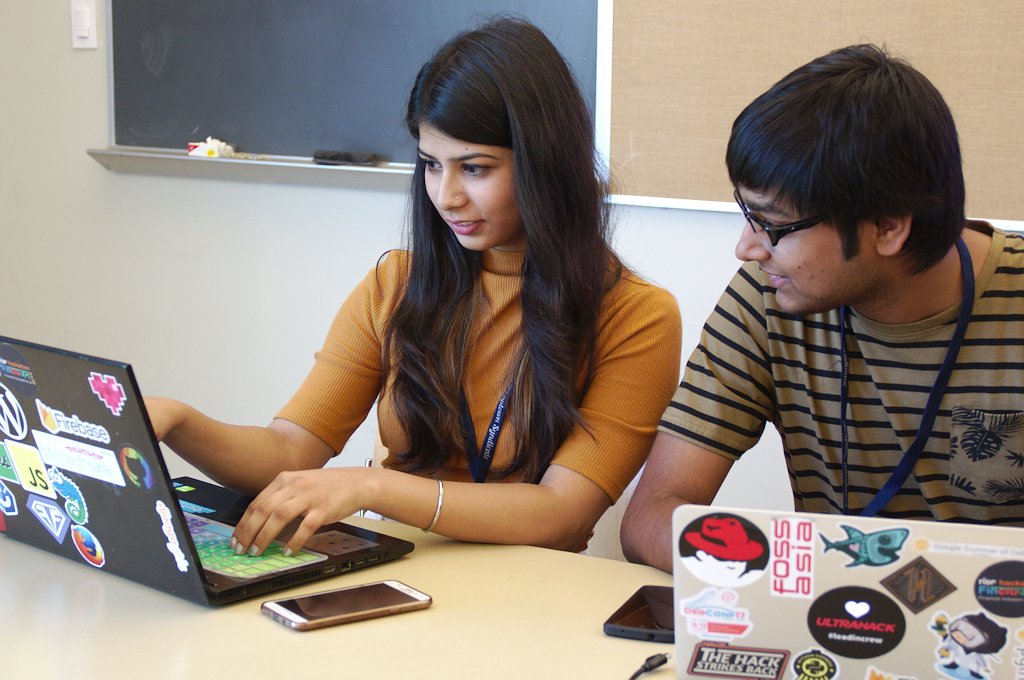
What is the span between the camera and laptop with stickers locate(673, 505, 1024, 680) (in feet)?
3.03

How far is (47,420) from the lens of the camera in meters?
1.20

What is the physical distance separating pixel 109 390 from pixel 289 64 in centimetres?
206

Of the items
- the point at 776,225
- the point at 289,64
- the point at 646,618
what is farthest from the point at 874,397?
the point at 289,64

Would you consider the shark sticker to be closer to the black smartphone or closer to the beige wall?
the black smartphone

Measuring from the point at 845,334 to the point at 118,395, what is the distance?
3.03ft

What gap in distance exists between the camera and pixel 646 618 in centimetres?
119

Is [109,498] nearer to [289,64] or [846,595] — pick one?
[846,595]

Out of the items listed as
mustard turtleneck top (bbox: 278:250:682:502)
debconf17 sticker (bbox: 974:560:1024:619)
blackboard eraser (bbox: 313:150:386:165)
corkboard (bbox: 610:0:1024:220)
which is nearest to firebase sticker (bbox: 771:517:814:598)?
debconf17 sticker (bbox: 974:560:1024:619)

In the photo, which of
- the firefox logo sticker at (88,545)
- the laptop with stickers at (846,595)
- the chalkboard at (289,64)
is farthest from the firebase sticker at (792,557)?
the chalkboard at (289,64)

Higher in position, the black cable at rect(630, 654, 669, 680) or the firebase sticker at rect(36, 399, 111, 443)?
the firebase sticker at rect(36, 399, 111, 443)

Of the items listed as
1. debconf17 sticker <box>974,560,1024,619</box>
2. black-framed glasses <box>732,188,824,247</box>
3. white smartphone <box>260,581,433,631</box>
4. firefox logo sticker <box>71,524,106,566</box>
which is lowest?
white smartphone <box>260,581,433,631</box>

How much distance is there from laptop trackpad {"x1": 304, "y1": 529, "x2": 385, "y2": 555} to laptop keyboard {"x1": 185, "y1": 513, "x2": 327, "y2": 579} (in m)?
0.02

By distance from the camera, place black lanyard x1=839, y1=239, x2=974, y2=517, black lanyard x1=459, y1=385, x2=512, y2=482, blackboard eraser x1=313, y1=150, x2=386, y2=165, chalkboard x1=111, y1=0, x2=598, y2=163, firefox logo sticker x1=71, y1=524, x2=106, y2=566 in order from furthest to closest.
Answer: blackboard eraser x1=313, y1=150, x2=386, y2=165, chalkboard x1=111, y1=0, x2=598, y2=163, black lanyard x1=459, y1=385, x2=512, y2=482, black lanyard x1=839, y1=239, x2=974, y2=517, firefox logo sticker x1=71, y1=524, x2=106, y2=566

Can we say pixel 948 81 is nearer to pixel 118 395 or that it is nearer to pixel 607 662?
pixel 607 662
